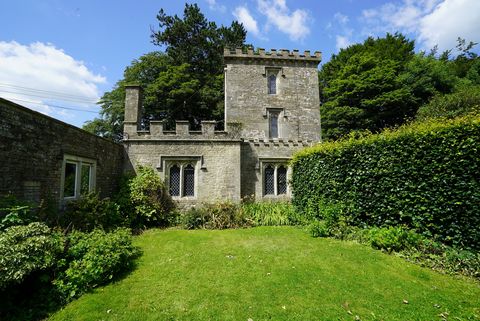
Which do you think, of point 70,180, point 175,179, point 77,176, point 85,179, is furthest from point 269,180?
point 70,180

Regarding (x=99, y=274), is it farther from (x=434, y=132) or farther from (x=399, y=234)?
(x=434, y=132)

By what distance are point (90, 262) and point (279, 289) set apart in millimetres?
3823

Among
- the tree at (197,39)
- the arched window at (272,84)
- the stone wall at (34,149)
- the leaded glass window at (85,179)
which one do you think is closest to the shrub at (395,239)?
the stone wall at (34,149)

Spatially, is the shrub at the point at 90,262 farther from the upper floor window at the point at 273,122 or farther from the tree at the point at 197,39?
the tree at the point at 197,39

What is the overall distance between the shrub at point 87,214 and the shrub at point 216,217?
9.27 feet

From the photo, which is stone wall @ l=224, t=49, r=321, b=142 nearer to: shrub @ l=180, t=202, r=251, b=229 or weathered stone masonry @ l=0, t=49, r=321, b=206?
weathered stone masonry @ l=0, t=49, r=321, b=206

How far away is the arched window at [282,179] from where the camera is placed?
1259 centimetres

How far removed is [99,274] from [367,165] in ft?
25.7

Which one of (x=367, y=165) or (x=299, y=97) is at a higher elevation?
(x=299, y=97)

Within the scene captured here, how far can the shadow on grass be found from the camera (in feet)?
12.5

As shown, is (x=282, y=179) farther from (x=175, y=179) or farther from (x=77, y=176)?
(x=77, y=176)

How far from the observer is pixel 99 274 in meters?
4.57

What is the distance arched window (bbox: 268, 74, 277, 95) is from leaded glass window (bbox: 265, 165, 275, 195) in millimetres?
7193

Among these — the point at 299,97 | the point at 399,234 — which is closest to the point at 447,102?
the point at 299,97
